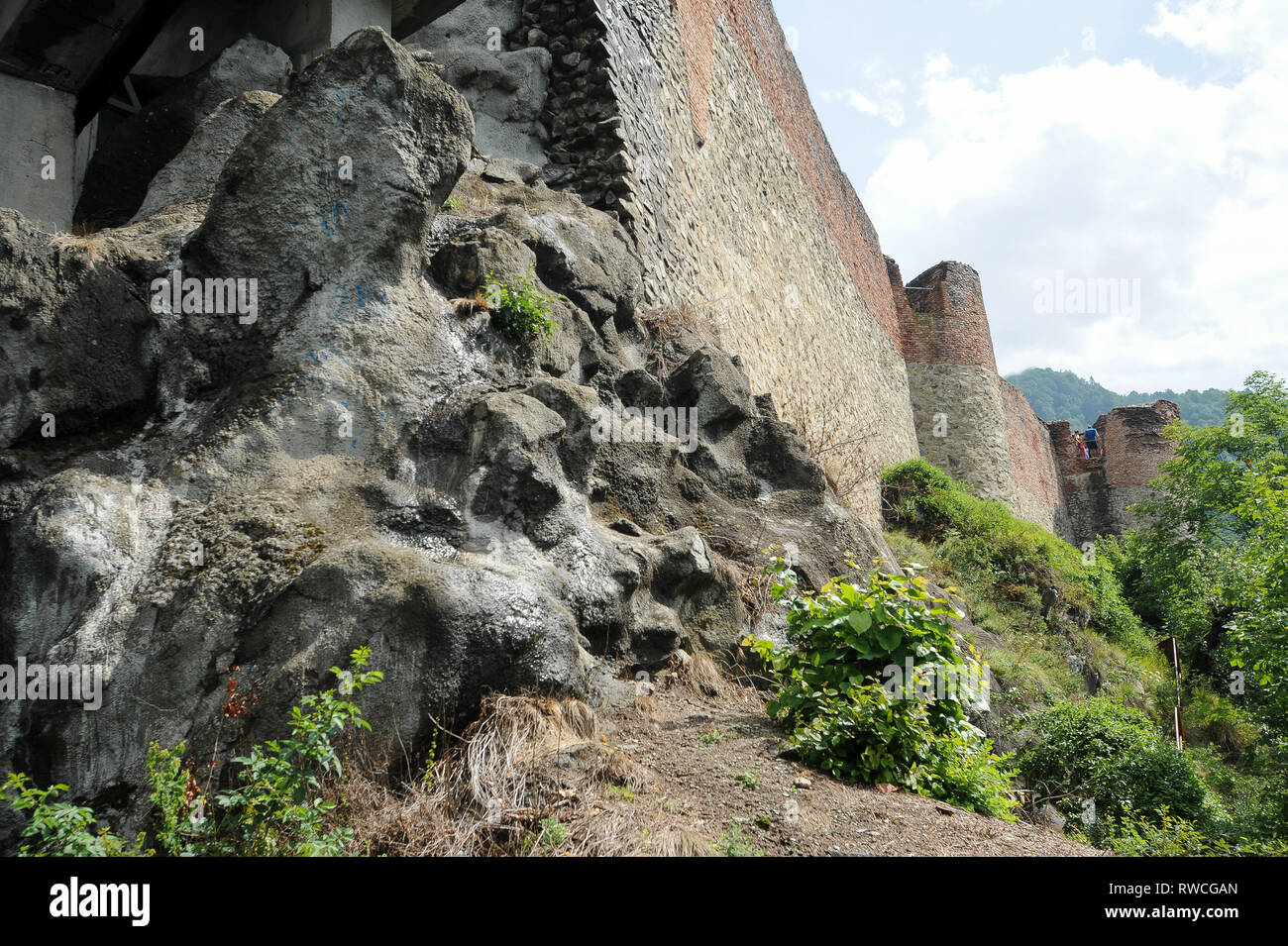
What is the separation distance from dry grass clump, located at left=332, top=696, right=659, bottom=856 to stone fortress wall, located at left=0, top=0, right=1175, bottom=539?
5492 mm

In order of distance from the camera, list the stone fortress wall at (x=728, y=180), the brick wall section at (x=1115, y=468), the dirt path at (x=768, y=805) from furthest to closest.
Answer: the brick wall section at (x=1115, y=468)
the stone fortress wall at (x=728, y=180)
the dirt path at (x=768, y=805)

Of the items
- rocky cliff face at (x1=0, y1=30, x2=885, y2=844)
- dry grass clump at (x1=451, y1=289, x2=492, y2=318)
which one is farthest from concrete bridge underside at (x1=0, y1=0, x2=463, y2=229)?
dry grass clump at (x1=451, y1=289, x2=492, y2=318)

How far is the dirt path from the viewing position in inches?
128

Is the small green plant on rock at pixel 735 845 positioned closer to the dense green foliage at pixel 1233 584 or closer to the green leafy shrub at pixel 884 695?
the green leafy shrub at pixel 884 695

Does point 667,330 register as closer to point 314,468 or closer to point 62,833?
point 314,468

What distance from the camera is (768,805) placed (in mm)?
3486

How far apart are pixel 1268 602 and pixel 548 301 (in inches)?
341

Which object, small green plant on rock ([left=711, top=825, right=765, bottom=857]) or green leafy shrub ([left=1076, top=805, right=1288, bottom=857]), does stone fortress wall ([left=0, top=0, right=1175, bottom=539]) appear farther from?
small green plant on rock ([left=711, top=825, right=765, bottom=857])

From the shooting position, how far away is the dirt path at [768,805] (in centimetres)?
324

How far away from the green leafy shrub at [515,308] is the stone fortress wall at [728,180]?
3.25m

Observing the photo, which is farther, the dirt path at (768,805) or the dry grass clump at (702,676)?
the dry grass clump at (702,676)

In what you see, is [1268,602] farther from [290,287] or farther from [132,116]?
[132,116]

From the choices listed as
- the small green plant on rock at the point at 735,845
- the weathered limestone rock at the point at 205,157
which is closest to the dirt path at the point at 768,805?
the small green plant on rock at the point at 735,845
